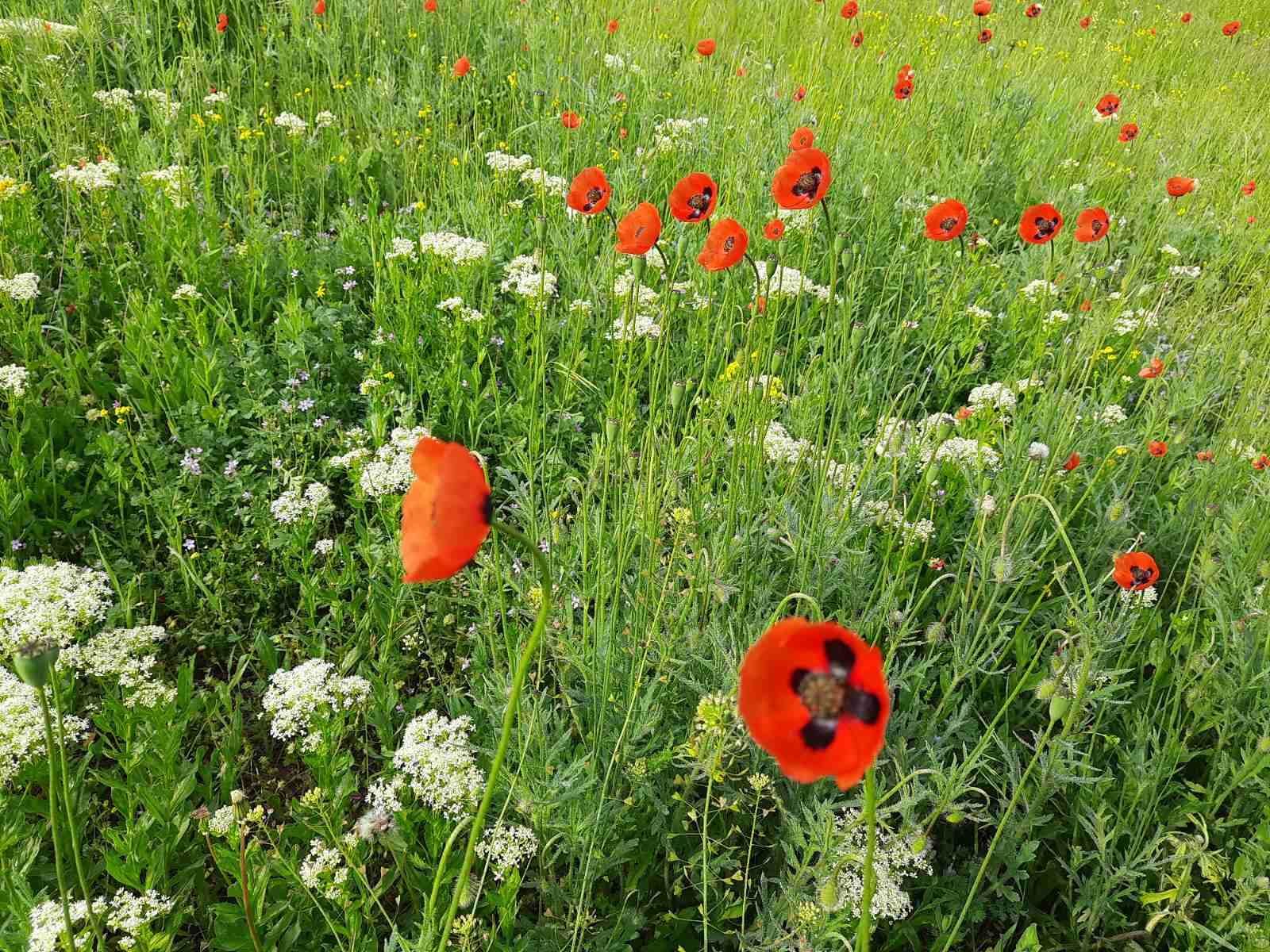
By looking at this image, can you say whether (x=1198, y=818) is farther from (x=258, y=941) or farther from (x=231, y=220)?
(x=231, y=220)

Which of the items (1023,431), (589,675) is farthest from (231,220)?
(1023,431)

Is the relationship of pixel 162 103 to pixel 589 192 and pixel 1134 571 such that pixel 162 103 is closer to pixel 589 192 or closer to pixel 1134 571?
pixel 589 192

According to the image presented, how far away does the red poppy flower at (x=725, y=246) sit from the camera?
2.01 metres

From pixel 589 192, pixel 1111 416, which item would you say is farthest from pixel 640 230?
pixel 1111 416

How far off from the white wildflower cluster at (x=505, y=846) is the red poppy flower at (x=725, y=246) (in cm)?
133

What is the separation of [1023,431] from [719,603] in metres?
1.30

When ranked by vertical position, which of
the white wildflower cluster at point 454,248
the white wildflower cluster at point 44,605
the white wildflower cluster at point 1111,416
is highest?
the white wildflower cluster at point 454,248

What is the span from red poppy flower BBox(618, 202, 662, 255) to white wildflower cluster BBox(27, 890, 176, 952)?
5.37 feet

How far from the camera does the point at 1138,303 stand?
12.8ft

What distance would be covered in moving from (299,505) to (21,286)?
1321 mm

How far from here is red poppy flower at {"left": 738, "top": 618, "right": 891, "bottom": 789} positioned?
875 mm

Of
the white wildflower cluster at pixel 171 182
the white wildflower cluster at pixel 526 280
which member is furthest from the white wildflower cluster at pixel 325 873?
the white wildflower cluster at pixel 171 182

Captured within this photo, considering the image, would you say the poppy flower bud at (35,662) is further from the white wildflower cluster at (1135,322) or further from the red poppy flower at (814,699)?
the white wildflower cluster at (1135,322)

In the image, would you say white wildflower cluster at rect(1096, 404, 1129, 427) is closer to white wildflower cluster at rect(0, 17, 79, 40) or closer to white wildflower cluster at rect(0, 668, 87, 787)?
white wildflower cluster at rect(0, 668, 87, 787)
